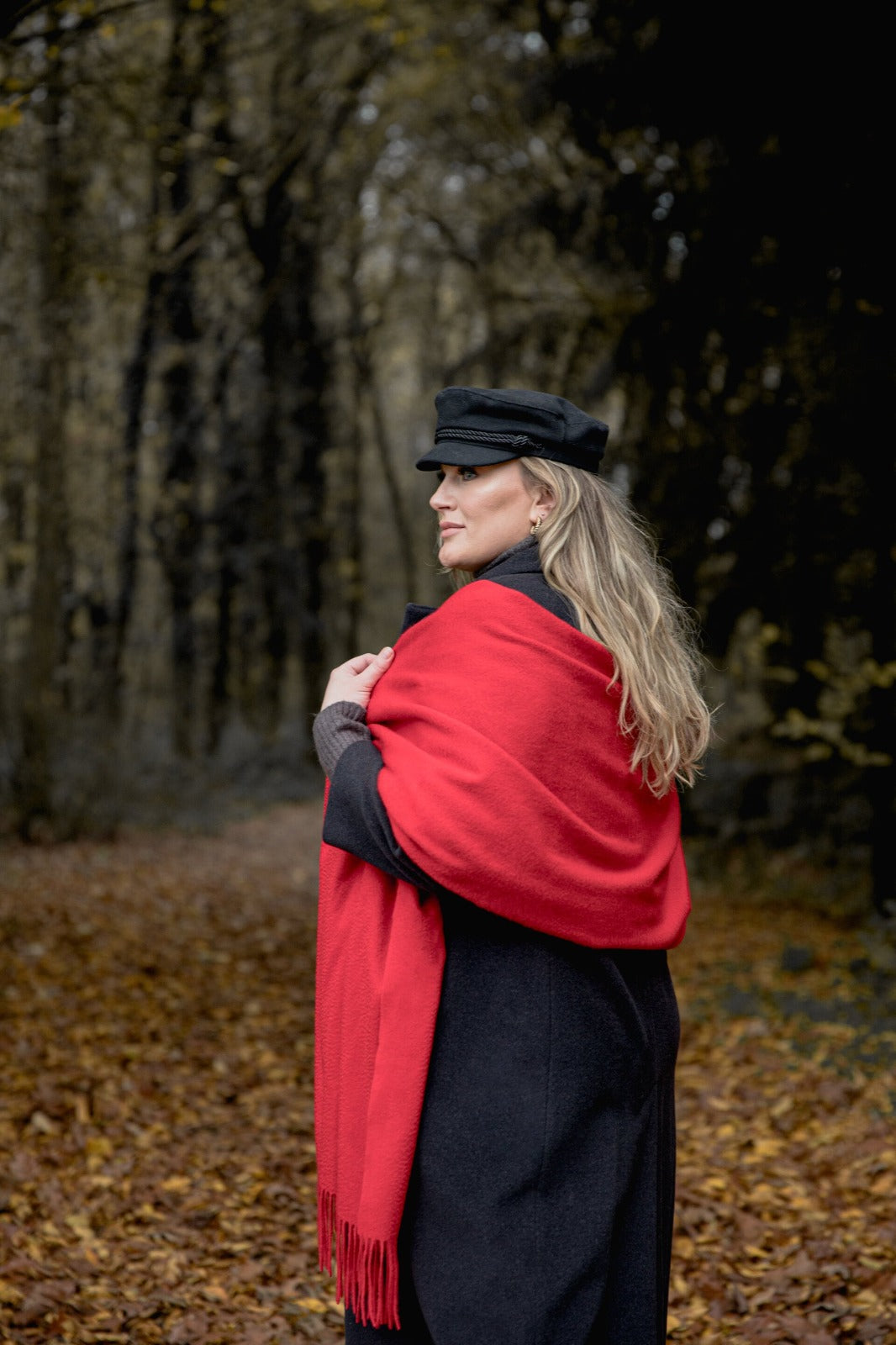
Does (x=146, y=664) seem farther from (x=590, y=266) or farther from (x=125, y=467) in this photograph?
(x=590, y=266)

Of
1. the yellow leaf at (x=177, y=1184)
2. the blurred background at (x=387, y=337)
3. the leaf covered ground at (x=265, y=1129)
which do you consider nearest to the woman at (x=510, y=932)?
the leaf covered ground at (x=265, y=1129)

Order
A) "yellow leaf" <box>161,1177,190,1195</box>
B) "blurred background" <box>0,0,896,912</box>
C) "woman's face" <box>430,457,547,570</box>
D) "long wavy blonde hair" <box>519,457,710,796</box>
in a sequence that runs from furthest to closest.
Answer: "blurred background" <box>0,0,896,912</box>, "yellow leaf" <box>161,1177,190,1195</box>, "woman's face" <box>430,457,547,570</box>, "long wavy blonde hair" <box>519,457,710,796</box>

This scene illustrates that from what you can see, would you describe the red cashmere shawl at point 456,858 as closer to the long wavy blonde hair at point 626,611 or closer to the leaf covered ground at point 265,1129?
the long wavy blonde hair at point 626,611

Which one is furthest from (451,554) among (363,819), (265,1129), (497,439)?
(265,1129)

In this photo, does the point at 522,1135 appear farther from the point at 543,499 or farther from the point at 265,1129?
the point at 265,1129

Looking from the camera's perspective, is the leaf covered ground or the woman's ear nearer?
the woman's ear

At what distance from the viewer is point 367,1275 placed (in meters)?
1.97

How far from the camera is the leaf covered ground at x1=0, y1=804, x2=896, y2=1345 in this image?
3.57 metres

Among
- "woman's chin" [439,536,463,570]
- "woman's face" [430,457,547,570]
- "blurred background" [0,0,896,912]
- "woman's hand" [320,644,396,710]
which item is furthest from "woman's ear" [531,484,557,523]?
"blurred background" [0,0,896,912]

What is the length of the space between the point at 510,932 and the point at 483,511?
75cm

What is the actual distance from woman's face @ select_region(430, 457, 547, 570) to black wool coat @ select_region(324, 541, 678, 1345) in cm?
16

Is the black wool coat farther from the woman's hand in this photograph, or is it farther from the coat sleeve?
the woman's hand

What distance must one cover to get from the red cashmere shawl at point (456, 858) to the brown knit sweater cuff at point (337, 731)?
4 centimetres

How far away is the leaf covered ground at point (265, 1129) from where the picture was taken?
141 inches
